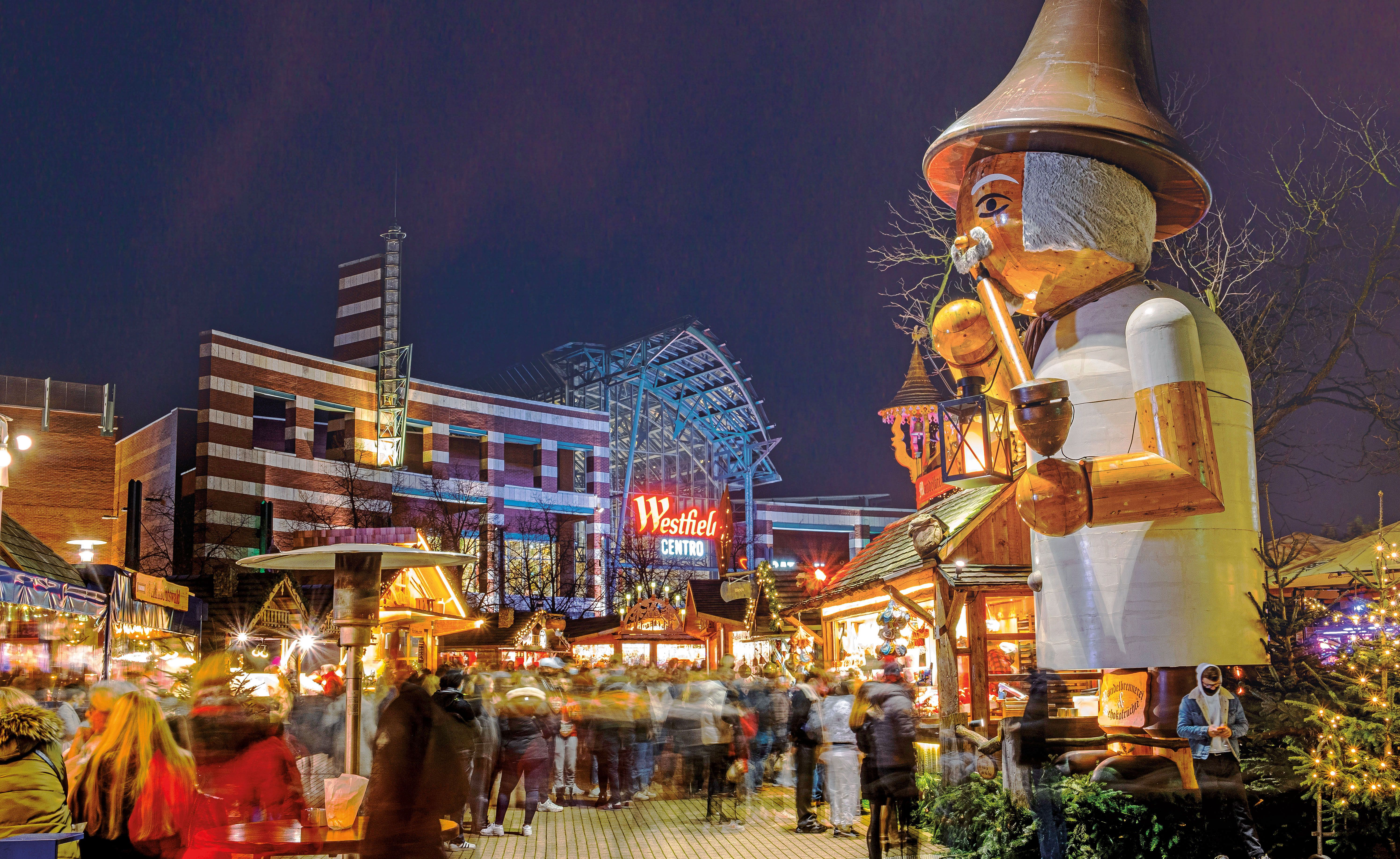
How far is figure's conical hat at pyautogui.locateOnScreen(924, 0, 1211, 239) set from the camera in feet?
22.8

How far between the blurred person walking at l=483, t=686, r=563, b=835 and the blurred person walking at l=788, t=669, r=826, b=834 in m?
3.10

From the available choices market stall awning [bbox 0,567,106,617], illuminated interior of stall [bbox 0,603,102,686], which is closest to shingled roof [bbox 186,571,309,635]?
illuminated interior of stall [bbox 0,603,102,686]

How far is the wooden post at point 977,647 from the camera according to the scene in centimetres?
1173

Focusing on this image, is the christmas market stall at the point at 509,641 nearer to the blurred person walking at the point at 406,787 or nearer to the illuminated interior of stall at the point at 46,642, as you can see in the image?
the illuminated interior of stall at the point at 46,642

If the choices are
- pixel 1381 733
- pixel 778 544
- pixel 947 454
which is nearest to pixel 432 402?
pixel 778 544

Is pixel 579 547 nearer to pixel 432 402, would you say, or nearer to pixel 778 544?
pixel 432 402

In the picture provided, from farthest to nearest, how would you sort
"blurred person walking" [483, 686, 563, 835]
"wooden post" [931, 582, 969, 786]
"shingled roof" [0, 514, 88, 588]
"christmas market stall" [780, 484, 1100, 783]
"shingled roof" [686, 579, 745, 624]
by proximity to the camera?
"shingled roof" [686, 579, 745, 624]
"shingled roof" [0, 514, 88, 588]
"blurred person walking" [483, 686, 563, 835]
"christmas market stall" [780, 484, 1100, 783]
"wooden post" [931, 582, 969, 786]

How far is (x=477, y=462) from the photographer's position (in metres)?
56.6

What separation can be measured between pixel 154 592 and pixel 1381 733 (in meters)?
14.9

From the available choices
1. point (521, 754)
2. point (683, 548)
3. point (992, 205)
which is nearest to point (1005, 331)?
point (992, 205)

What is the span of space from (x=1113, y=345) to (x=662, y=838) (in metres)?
8.37

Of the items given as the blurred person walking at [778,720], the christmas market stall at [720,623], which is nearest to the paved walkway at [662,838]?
the blurred person walking at [778,720]

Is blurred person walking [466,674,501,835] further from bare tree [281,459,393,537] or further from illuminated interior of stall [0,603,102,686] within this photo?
bare tree [281,459,393,537]

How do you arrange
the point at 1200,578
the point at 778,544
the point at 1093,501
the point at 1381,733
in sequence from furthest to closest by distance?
the point at 778,544 → the point at 1381,733 → the point at 1200,578 → the point at 1093,501
